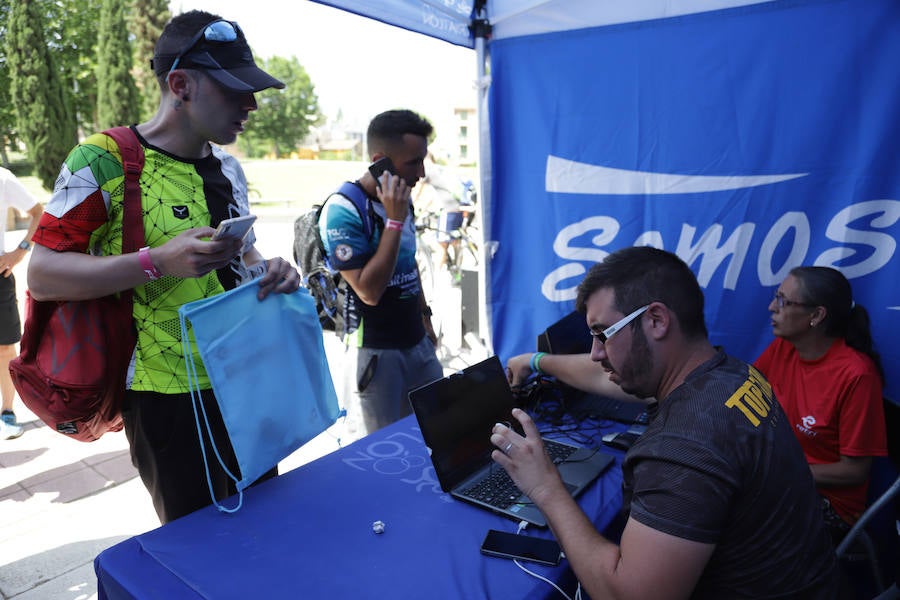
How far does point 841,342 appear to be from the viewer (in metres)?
2.11

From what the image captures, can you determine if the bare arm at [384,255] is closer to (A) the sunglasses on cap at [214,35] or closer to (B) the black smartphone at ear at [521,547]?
(A) the sunglasses on cap at [214,35]

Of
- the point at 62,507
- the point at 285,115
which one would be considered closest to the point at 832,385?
the point at 62,507

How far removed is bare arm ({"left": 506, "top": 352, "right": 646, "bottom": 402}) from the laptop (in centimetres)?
29

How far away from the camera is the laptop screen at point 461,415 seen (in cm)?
153

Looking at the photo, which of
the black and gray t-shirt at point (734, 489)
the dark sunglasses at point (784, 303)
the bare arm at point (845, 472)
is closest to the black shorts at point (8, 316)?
the black and gray t-shirt at point (734, 489)

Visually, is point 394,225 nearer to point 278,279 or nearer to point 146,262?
point 278,279

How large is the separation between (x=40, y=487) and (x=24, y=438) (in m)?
0.77

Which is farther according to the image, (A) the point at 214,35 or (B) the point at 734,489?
(A) the point at 214,35

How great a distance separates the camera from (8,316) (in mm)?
3592

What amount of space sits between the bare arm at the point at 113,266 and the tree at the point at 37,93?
2062 centimetres

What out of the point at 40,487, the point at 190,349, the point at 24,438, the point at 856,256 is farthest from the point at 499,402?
Result: the point at 24,438

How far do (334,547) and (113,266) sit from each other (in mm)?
801

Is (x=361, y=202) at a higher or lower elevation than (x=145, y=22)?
lower

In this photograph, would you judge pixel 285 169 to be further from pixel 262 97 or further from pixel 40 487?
pixel 40 487
